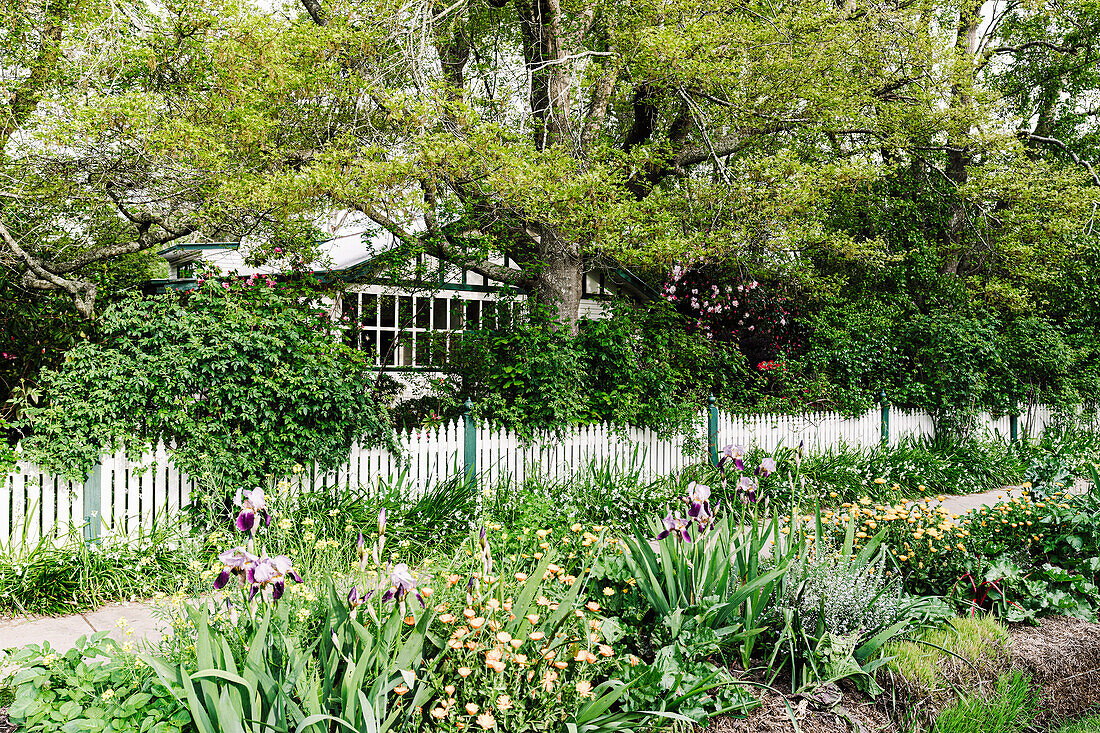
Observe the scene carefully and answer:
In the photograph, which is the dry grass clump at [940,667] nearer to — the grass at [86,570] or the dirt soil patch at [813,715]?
the dirt soil patch at [813,715]

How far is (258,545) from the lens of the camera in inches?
182

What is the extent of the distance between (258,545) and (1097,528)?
489 centimetres

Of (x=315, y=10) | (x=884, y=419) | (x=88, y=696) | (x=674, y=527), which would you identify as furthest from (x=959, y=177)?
(x=88, y=696)

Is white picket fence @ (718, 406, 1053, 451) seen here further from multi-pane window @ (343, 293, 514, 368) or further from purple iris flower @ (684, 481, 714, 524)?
purple iris flower @ (684, 481, 714, 524)

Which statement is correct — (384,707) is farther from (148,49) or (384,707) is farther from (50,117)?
(148,49)

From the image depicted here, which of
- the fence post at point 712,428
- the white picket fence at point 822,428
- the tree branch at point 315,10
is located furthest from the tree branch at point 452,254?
the white picket fence at point 822,428

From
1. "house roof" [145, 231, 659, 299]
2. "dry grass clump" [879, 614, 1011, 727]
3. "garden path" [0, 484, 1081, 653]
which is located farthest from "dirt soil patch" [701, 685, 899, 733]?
"house roof" [145, 231, 659, 299]

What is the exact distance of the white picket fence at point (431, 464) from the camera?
537 centimetres

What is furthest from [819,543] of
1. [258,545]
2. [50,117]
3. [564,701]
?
[50,117]

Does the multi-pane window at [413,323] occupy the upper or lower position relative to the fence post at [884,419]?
upper

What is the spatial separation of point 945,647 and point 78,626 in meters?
4.68

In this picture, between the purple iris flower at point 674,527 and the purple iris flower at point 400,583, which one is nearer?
the purple iris flower at point 400,583

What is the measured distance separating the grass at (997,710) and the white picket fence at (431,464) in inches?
141

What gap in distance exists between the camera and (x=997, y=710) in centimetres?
341
